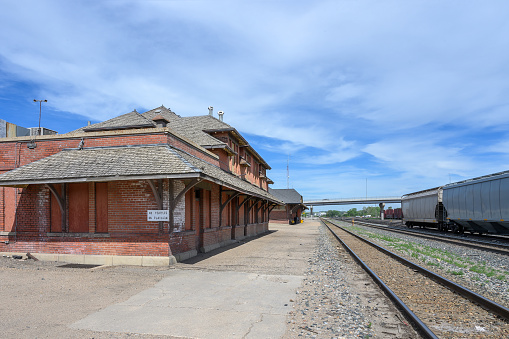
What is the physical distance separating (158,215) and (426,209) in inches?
1150

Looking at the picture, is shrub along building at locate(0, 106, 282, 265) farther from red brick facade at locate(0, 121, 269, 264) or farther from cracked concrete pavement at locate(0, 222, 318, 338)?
cracked concrete pavement at locate(0, 222, 318, 338)

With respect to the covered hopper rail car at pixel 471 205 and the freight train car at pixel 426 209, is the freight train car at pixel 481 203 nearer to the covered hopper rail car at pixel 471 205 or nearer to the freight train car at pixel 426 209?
the covered hopper rail car at pixel 471 205

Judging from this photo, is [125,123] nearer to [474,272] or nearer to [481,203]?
[474,272]

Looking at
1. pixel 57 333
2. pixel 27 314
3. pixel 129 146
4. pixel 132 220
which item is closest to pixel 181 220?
pixel 132 220

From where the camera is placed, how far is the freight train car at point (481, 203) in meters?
19.5

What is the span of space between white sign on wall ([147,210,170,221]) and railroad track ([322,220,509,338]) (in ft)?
19.9

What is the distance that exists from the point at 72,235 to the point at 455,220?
24692mm

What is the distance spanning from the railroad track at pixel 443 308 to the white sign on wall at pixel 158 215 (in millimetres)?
6072

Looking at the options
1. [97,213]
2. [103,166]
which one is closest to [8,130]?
[97,213]

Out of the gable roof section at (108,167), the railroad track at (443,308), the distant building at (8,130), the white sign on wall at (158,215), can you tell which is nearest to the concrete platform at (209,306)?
the white sign on wall at (158,215)

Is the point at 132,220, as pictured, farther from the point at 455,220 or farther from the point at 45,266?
the point at 455,220

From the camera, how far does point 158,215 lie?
1103 centimetres

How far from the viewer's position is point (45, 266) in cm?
1122

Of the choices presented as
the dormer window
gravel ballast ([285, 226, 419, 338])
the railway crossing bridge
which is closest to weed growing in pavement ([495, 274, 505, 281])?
gravel ballast ([285, 226, 419, 338])
